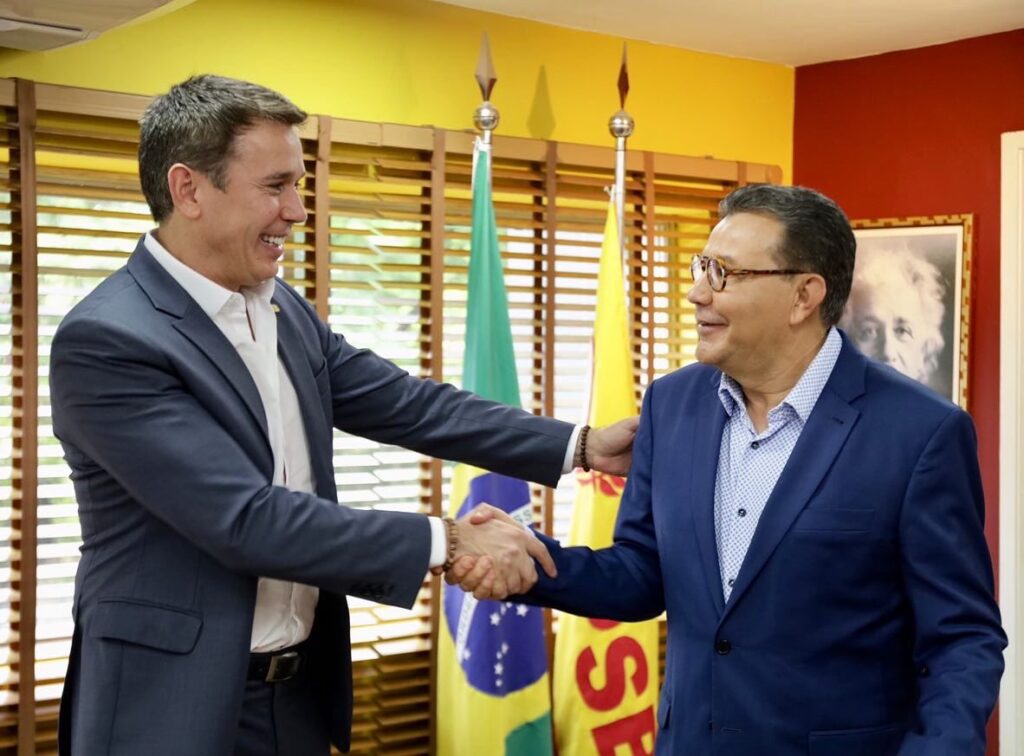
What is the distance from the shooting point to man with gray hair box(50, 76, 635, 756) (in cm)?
196

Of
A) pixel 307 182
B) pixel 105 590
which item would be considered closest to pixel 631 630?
pixel 307 182

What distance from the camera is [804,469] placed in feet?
6.36

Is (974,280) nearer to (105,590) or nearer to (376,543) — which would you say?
(376,543)

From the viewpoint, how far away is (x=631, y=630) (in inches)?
151

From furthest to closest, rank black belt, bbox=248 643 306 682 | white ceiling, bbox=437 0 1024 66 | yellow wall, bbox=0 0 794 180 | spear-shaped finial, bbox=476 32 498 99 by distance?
1. white ceiling, bbox=437 0 1024 66
2. spear-shaped finial, bbox=476 32 498 99
3. yellow wall, bbox=0 0 794 180
4. black belt, bbox=248 643 306 682

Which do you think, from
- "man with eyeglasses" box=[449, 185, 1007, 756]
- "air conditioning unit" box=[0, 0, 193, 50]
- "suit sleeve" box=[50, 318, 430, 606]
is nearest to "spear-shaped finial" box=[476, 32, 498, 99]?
"air conditioning unit" box=[0, 0, 193, 50]

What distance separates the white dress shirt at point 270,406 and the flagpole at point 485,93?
1.57 metres

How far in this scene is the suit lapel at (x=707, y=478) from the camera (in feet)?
6.49

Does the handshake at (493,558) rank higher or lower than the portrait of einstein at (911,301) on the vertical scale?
lower

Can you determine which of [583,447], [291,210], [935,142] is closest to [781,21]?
[935,142]

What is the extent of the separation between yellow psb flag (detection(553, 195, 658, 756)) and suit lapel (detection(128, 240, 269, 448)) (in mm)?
1884

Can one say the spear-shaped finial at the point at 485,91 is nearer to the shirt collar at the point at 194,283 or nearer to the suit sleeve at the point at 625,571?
the suit sleeve at the point at 625,571

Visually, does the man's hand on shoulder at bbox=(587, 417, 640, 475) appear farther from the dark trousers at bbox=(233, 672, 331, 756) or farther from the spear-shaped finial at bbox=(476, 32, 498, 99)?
the spear-shaped finial at bbox=(476, 32, 498, 99)

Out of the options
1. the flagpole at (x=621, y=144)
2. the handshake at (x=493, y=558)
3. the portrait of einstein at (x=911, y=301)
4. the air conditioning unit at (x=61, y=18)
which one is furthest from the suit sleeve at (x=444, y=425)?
the portrait of einstein at (x=911, y=301)
